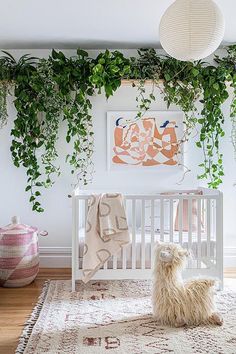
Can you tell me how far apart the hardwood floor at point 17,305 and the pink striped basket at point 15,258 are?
2.9 inches

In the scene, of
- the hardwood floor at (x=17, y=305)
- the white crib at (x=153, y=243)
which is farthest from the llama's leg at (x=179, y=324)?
the hardwood floor at (x=17, y=305)

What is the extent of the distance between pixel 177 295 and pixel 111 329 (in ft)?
1.50

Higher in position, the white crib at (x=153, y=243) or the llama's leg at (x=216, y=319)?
the white crib at (x=153, y=243)

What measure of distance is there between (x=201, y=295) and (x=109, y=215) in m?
0.97

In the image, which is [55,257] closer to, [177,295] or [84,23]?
[177,295]

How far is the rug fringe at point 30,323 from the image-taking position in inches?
93.3

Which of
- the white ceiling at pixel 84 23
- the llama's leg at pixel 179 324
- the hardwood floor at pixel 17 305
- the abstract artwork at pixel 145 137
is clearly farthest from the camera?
the abstract artwork at pixel 145 137

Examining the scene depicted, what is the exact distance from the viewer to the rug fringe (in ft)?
7.77

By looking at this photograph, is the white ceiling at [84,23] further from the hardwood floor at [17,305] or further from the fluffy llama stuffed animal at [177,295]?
the hardwood floor at [17,305]

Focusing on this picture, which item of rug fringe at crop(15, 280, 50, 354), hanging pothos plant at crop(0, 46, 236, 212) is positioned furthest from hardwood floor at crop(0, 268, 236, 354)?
hanging pothos plant at crop(0, 46, 236, 212)

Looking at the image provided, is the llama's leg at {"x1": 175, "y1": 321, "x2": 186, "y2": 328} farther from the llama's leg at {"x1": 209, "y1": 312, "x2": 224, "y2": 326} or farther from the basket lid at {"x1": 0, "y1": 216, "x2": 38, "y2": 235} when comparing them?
the basket lid at {"x1": 0, "y1": 216, "x2": 38, "y2": 235}

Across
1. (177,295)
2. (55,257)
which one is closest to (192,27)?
(177,295)

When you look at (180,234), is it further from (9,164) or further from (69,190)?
(9,164)

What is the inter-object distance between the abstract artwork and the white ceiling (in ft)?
2.26
